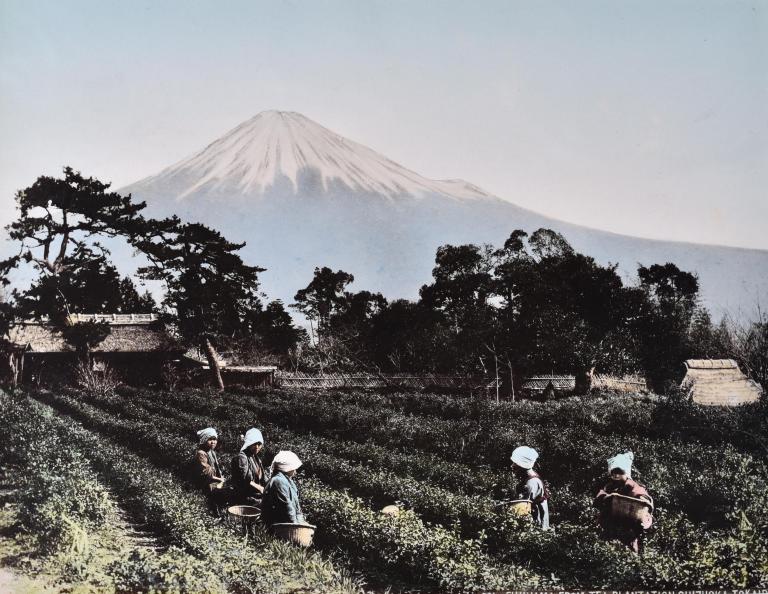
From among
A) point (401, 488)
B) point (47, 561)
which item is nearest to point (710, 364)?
point (401, 488)

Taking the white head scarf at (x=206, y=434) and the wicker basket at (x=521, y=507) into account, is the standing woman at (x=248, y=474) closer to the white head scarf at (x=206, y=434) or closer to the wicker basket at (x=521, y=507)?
the white head scarf at (x=206, y=434)

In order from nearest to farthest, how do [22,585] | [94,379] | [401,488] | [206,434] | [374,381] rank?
[22,585] < [206,434] < [401,488] < [94,379] < [374,381]

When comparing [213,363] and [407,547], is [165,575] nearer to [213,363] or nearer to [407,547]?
[407,547]

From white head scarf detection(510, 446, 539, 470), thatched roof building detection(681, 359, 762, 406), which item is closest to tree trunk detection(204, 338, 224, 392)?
white head scarf detection(510, 446, 539, 470)

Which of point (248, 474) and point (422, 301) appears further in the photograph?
point (422, 301)

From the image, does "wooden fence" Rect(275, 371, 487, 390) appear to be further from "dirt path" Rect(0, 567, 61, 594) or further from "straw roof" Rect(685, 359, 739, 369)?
"dirt path" Rect(0, 567, 61, 594)

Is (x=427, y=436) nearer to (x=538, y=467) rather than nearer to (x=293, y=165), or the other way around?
(x=538, y=467)

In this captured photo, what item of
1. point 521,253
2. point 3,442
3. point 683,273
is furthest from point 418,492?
point 3,442
